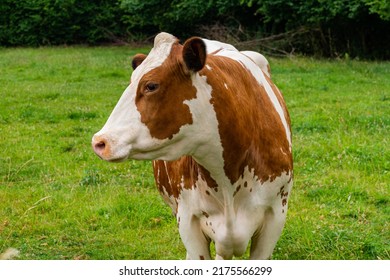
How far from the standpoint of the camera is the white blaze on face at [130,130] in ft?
11.1

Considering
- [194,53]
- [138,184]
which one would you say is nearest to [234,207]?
[194,53]

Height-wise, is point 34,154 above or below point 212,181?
below

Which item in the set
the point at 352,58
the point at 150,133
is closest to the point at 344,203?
the point at 150,133

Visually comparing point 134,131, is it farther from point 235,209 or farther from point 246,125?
point 235,209

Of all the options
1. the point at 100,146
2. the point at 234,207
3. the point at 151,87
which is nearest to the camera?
the point at 100,146

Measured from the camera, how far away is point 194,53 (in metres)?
3.54

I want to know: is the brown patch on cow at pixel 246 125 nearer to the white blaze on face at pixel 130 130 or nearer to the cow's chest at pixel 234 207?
the cow's chest at pixel 234 207

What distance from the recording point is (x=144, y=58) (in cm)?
391

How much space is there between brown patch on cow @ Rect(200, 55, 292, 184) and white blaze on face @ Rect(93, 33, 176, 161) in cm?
32

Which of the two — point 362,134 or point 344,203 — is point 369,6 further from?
point 344,203

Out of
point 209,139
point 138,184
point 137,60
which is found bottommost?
point 138,184

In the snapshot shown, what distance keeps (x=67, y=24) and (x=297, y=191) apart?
25.2 meters

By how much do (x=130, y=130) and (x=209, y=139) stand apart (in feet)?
1.60

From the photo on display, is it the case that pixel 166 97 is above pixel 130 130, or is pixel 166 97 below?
above
